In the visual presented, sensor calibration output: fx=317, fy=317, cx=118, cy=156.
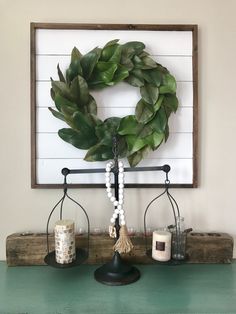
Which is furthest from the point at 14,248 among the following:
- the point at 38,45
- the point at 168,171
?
the point at 38,45

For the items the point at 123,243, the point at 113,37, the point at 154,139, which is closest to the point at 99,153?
the point at 154,139

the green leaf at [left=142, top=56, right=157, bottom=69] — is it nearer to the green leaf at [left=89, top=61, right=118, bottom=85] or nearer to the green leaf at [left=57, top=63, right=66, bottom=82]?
the green leaf at [left=89, top=61, right=118, bottom=85]

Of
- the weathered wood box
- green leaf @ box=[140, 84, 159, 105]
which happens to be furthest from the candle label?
green leaf @ box=[140, 84, 159, 105]

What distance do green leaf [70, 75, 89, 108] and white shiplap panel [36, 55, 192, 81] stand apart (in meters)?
0.10

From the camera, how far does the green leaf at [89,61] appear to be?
998 mm

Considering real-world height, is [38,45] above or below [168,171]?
above

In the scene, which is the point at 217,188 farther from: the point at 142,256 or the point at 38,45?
the point at 38,45

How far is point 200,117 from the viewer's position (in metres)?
1.08

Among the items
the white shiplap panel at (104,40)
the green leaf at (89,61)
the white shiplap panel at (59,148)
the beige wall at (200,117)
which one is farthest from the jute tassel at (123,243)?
the white shiplap panel at (104,40)

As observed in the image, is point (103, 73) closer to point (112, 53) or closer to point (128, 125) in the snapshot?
point (112, 53)

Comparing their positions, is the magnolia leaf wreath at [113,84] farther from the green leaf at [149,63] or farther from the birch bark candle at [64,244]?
the birch bark candle at [64,244]

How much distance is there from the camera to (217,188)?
1090 mm

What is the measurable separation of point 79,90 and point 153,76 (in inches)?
9.4

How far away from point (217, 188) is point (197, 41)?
19.7 inches
